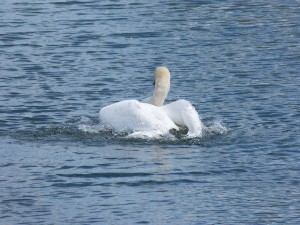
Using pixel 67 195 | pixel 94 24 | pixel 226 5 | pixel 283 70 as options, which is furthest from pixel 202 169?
pixel 226 5

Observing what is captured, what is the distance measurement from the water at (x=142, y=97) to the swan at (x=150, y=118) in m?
0.15

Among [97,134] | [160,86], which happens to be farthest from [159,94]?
[97,134]

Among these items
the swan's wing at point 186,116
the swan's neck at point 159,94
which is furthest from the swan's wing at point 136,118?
the swan's neck at point 159,94

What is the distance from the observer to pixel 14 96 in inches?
706

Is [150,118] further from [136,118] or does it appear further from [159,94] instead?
[159,94]

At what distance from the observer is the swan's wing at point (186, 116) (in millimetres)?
A: 15094

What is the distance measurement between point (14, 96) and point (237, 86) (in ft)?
10.5

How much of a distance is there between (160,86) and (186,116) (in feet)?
4.94

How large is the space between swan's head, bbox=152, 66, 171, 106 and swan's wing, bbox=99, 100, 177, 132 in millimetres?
887

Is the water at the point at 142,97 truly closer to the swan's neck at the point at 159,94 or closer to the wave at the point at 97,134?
the wave at the point at 97,134

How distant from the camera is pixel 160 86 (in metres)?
16.6

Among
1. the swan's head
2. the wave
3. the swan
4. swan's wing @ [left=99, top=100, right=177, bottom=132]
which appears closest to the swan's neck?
the swan's head

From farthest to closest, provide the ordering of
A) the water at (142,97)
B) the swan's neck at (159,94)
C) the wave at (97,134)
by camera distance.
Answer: the swan's neck at (159,94) < the wave at (97,134) < the water at (142,97)

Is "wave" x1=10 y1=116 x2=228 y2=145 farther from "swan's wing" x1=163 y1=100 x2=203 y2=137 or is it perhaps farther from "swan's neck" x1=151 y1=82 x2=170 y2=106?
"swan's neck" x1=151 y1=82 x2=170 y2=106
